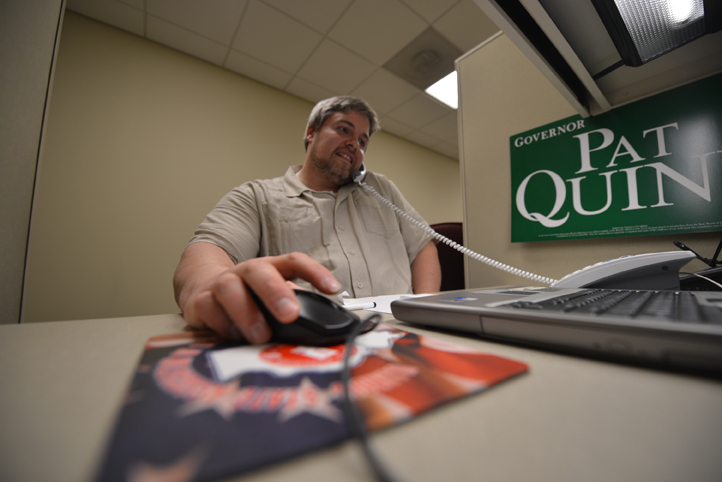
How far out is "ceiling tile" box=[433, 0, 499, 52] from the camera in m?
1.81

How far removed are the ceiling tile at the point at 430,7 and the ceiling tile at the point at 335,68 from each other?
52cm

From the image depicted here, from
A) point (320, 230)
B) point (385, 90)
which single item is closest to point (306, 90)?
point (385, 90)

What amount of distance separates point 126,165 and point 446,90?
8.39ft

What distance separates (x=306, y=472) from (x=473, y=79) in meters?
1.36

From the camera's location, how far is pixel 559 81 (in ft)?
2.16

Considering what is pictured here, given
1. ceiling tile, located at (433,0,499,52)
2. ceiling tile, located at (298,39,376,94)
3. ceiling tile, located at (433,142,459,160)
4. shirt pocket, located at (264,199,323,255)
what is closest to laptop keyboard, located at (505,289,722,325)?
shirt pocket, located at (264,199,323,255)

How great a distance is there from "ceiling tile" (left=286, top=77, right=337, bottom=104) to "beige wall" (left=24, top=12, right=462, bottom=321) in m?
0.34

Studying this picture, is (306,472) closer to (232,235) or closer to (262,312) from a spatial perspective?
(262,312)

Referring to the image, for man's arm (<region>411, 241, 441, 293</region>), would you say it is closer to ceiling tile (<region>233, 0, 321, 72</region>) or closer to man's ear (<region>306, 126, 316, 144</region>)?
man's ear (<region>306, 126, 316, 144</region>)

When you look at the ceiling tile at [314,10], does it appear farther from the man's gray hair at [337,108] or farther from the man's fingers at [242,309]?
the man's fingers at [242,309]

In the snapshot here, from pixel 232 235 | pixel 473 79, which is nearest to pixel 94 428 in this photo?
pixel 232 235

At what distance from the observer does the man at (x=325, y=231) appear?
61 cm

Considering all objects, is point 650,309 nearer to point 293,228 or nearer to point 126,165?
point 293,228

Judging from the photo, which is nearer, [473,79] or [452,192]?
[473,79]
